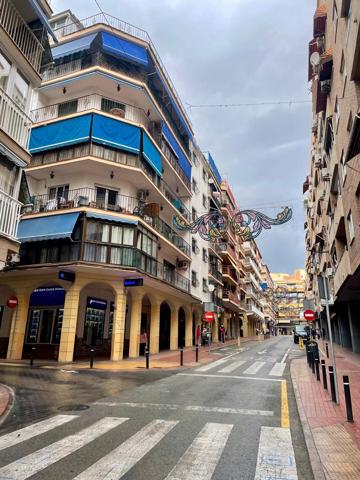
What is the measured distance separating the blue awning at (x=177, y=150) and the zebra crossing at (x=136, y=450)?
23.7 metres

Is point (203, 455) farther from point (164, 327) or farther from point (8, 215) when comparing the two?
point (164, 327)

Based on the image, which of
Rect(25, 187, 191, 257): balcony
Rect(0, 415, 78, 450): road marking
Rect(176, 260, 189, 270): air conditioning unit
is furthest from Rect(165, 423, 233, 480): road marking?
Rect(176, 260, 189, 270): air conditioning unit

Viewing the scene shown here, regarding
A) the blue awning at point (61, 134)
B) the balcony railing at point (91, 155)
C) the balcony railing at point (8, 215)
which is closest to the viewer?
the balcony railing at point (8, 215)

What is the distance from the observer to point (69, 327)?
18875 mm

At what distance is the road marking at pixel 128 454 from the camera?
4537 millimetres

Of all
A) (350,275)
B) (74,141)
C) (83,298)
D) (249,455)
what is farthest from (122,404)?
(74,141)

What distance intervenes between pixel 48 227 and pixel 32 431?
Answer: 1473cm

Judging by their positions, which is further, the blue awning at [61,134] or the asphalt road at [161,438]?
the blue awning at [61,134]

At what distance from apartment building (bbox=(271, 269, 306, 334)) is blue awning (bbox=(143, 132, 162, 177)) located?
4517 inches

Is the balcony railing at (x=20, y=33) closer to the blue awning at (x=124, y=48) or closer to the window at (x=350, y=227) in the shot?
the blue awning at (x=124, y=48)

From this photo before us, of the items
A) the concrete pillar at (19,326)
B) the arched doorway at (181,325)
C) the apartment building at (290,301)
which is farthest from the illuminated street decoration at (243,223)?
the apartment building at (290,301)

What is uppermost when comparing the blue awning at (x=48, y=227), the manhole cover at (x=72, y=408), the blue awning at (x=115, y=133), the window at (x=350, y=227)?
the blue awning at (x=115, y=133)

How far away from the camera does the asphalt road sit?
4.68 m

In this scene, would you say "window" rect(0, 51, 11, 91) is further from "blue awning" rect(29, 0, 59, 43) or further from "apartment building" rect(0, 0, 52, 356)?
"blue awning" rect(29, 0, 59, 43)
